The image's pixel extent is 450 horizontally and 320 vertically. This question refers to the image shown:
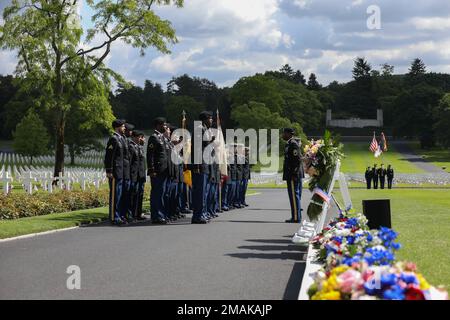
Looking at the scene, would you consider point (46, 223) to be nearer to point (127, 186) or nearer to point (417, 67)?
point (127, 186)

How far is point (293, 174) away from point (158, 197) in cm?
300

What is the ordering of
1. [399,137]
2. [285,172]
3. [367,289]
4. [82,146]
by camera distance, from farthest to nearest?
[399,137], [82,146], [285,172], [367,289]

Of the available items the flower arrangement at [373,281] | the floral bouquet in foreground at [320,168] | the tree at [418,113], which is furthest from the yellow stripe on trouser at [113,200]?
the tree at [418,113]

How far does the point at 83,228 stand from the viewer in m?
14.8

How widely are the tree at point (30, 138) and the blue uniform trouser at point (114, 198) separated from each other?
60.7m

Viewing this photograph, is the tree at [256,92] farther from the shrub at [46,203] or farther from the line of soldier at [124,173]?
the line of soldier at [124,173]

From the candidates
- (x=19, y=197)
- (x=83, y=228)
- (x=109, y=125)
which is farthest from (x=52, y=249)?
(x=109, y=125)

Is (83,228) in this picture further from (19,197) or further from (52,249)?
(19,197)

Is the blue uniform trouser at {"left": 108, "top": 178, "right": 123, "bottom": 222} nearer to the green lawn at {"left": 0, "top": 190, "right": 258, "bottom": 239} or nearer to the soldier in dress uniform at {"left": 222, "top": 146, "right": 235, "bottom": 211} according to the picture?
the green lawn at {"left": 0, "top": 190, "right": 258, "bottom": 239}

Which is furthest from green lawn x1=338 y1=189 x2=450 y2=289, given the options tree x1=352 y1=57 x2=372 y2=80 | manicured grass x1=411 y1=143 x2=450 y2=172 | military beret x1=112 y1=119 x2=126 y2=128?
tree x1=352 y1=57 x2=372 y2=80

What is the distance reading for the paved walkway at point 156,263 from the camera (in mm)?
7582

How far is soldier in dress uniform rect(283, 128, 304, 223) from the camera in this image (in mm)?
16609
